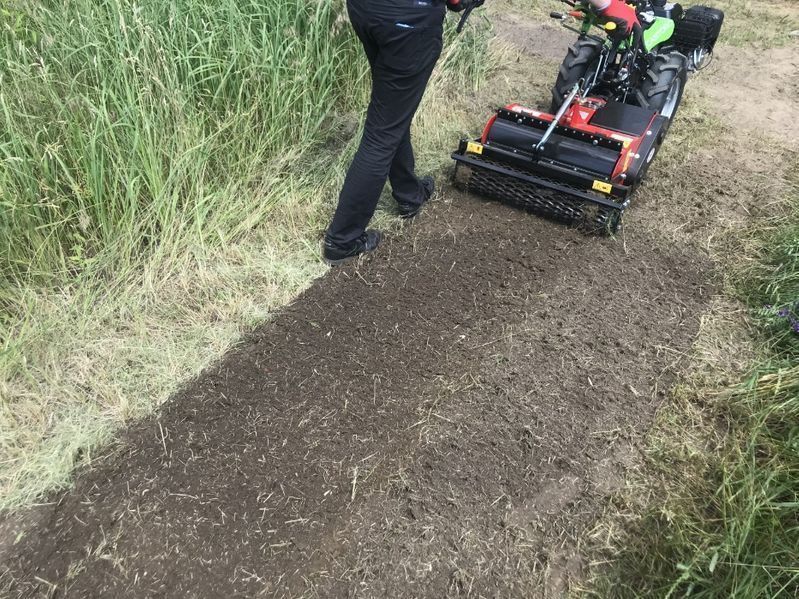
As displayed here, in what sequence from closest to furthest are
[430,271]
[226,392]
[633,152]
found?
[226,392]
[430,271]
[633,152]

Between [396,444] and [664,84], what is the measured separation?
315cm

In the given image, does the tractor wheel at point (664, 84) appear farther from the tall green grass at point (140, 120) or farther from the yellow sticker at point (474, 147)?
the tall green grass at point (140, 120)

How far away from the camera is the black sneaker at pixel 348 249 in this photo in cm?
285

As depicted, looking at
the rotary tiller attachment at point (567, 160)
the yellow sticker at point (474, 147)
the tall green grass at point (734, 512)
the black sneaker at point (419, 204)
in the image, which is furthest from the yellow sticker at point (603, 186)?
the tall green grass at point (734, 512)

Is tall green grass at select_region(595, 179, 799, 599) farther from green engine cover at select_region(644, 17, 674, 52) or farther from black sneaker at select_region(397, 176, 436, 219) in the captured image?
green engine cover at select_region(644, 17, 674, 52)

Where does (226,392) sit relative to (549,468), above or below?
below

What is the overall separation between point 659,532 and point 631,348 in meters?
0.87

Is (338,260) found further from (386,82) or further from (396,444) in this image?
(396,444)

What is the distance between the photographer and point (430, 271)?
284cm

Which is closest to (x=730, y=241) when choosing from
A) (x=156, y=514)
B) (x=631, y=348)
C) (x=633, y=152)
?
(x=633, y=152)

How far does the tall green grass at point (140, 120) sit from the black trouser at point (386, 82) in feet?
2.05

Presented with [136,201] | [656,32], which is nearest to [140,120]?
[136,201]

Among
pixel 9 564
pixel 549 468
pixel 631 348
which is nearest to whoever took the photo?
pixel 9 564

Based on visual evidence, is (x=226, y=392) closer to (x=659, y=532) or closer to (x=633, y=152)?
(x=659, y=532)
